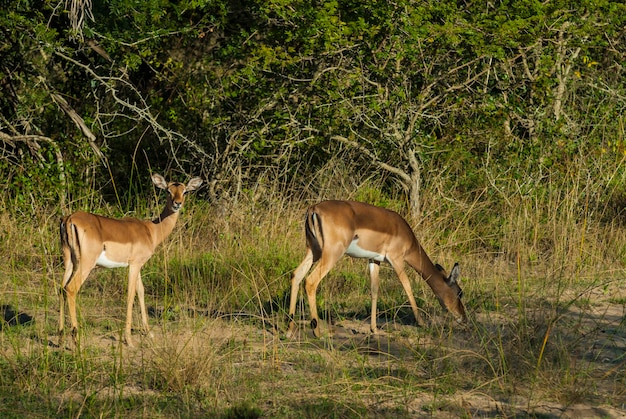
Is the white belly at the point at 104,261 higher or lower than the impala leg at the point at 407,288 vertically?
higher

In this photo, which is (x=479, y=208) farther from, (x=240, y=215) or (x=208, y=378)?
(x=208, y=378)

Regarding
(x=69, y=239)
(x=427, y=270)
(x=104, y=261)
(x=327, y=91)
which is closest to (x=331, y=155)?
(x=327, y=91)

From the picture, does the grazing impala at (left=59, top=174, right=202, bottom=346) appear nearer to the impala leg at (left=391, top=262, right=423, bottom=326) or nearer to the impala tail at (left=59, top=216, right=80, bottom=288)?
the impala tail at (left=59, top=216, right=80, bottom=288)

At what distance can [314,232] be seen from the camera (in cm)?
729

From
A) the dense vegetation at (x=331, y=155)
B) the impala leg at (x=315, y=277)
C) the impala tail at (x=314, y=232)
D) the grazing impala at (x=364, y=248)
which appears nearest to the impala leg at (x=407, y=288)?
the grazing impala at (x=364, y=248)

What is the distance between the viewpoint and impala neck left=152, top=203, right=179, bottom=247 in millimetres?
7352

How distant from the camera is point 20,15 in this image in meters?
8.98

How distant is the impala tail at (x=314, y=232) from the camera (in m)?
7.25

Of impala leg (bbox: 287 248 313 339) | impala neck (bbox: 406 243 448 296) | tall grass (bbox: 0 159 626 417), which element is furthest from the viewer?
impala neck (bbox: 406 243 448 296)

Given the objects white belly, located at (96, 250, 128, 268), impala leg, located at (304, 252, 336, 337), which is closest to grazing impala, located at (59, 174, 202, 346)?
white belly, located at (96, 250, 128, 268)

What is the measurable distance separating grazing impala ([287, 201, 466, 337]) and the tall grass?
0.60ft

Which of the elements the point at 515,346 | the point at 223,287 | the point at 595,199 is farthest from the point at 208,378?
the point at 595,199

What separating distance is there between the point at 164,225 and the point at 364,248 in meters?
1.51

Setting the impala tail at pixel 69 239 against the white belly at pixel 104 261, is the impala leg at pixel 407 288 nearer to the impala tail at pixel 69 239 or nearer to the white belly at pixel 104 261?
the white belly at pixel 104 261
